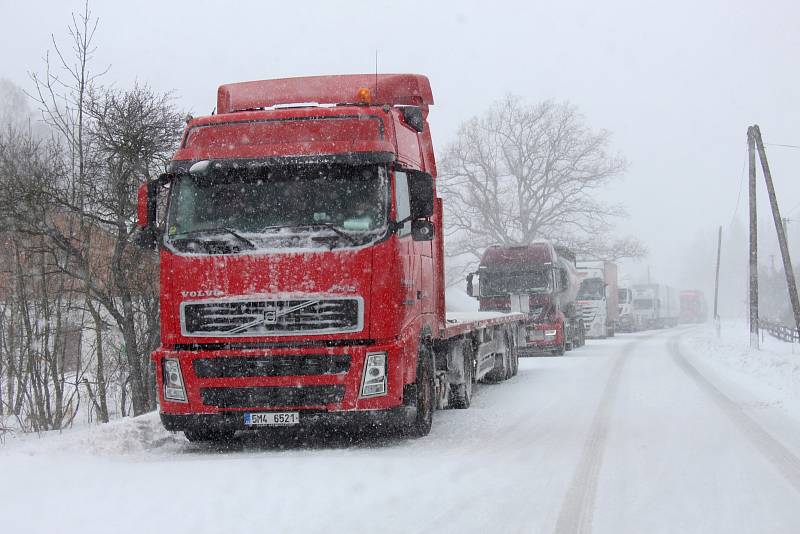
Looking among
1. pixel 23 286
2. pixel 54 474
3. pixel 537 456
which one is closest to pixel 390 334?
pixel 537 456

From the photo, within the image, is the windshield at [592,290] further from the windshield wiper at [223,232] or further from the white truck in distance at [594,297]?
the windshield wiper at [223,232]

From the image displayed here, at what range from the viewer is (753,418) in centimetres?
1083

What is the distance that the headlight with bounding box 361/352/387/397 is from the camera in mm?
8375

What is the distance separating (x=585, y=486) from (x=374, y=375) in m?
2.51

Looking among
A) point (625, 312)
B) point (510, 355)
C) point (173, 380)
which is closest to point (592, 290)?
point (625, 312)

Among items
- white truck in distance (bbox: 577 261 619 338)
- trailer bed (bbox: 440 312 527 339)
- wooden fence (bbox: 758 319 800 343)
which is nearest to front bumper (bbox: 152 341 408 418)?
trailer bed (bbox: 440 312 527 339)

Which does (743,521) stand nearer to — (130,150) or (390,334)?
(390,334)

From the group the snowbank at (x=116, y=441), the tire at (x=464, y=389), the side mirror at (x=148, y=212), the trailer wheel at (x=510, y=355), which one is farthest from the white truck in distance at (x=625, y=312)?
the side mirror at (x=148, y=212)

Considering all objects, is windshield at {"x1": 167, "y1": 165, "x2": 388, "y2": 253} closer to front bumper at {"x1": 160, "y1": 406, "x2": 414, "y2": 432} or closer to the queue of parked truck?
the queue of parked truck

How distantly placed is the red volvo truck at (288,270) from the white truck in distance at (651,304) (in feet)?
194

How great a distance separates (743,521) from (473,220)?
47687 millimetres

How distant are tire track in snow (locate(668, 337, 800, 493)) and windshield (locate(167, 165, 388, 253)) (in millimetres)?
4002

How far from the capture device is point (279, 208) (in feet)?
28.3

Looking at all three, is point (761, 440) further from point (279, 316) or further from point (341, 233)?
point (279, 316)
